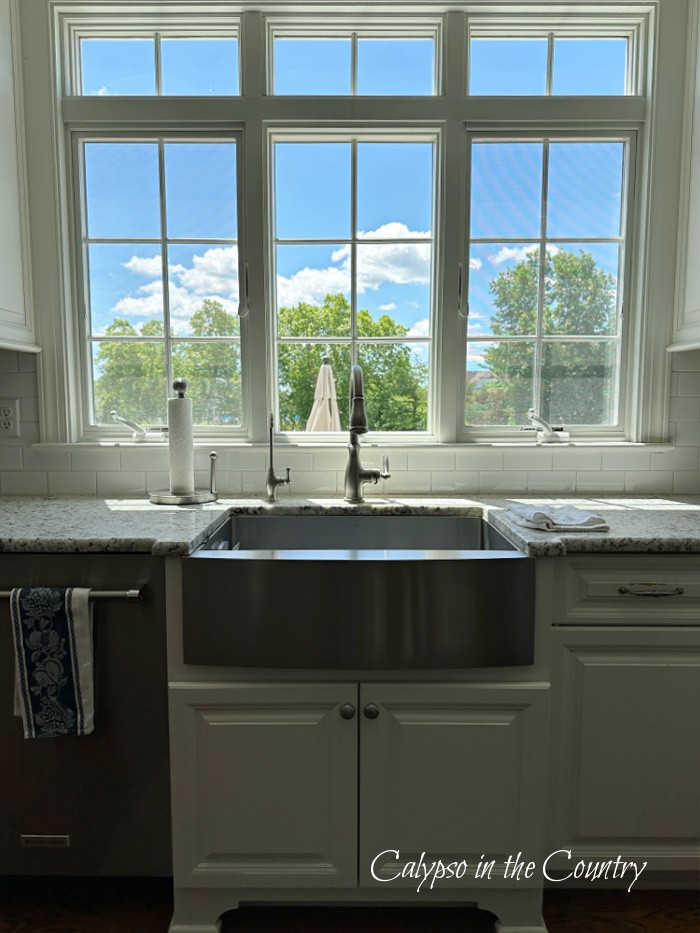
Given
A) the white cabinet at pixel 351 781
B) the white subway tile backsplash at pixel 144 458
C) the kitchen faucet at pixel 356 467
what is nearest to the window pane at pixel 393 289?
the kitchen faucet at pixel 356 467

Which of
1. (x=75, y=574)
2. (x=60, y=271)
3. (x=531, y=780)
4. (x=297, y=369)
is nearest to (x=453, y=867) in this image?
(x=531, y=780)

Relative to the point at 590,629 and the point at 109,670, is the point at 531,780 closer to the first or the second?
the point at 590,629

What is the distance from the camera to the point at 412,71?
6.98 feet

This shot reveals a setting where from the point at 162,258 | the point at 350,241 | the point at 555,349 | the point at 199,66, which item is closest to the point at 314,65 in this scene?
the point at 199,66

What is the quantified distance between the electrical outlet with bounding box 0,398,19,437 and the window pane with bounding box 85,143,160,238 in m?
0.67

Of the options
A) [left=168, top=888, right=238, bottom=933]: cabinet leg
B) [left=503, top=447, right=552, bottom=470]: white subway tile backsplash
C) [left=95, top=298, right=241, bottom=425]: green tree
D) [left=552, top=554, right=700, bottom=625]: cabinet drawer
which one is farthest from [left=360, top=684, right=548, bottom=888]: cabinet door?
[left=95, top=298, right=241, bottom=425]: green tree

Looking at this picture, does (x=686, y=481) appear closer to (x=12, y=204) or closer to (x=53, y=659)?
(x=53, y=659)

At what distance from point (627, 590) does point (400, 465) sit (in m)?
0.89

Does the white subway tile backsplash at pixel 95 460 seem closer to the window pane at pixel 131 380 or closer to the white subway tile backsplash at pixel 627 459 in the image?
the window pane at pixel 131 380

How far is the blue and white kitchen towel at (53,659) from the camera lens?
4.64 feet

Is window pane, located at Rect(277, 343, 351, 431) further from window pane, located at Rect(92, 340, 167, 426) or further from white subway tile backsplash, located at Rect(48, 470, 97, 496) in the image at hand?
white subway tile backsplash, located at Rect(48, 470, 97, 496)

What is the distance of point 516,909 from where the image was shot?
1.48 metres

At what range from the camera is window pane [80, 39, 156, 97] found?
7.00 feet

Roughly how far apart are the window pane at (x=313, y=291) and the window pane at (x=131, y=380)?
1.58ft
